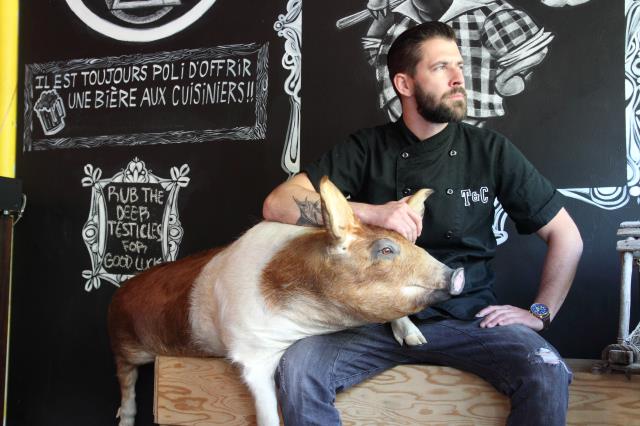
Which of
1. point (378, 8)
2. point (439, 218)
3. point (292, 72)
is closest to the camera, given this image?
point (439, 218)

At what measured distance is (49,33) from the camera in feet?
11.1

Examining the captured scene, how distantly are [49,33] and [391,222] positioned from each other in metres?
2.21

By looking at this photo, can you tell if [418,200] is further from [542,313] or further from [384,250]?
[542,313]

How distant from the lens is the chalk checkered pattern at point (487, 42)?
104 inches

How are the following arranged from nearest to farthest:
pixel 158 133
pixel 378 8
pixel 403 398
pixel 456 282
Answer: pixel 456 282 → pixel 403 398 → pixel 378 8 → pixel 158 133

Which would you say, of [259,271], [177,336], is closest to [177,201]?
[177,336]

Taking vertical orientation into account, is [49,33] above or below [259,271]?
above

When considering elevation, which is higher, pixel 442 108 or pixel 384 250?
pixel 442 108

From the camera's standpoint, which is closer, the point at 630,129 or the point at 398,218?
the point at 398,218

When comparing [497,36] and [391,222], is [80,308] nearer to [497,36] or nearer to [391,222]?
[391,222]

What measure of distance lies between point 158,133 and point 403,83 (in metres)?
1.30

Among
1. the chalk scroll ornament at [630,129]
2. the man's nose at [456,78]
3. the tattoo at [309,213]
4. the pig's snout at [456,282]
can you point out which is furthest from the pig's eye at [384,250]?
the chalk scroll ornament at [630,129]

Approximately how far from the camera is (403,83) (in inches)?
89.9

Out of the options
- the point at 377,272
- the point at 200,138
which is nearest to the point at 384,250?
the point at 377,272
